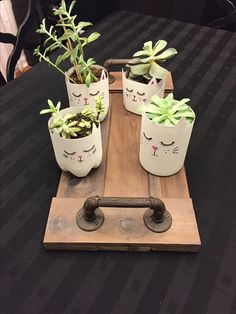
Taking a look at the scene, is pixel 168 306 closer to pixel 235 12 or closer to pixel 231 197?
pixel 231 197

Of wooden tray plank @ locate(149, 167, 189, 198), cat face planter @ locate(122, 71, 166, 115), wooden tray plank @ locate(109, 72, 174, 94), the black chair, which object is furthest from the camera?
the black chair

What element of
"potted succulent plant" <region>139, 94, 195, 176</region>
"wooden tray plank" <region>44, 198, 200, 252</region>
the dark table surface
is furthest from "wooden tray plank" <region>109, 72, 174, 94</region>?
"wooden tray plank" <region>44, 198, 200, 252</region>

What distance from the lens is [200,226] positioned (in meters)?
0.56

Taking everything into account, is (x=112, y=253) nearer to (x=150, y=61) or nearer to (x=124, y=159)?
(x=124, y=159)

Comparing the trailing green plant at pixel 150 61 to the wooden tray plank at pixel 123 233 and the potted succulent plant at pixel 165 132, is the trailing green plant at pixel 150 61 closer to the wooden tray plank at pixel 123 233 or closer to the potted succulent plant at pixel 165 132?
the potted succulent plant at pixel 165 132

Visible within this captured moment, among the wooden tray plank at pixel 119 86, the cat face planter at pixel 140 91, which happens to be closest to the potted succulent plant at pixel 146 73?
the cat face planter at pixel 140 91

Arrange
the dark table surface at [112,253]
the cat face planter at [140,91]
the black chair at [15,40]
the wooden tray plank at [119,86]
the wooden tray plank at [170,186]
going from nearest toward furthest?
the dark table surface at [112,253], the wooden tray plank at [170,186], the cat face planter at [140,91], the wooden tray plank at [119,86], the black chair at [15,40]

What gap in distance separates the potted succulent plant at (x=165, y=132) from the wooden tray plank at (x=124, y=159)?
47 mm

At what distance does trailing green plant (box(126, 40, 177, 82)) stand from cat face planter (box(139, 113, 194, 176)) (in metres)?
0.16

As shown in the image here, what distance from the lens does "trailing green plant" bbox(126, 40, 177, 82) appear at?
0.67m

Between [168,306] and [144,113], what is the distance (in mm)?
342

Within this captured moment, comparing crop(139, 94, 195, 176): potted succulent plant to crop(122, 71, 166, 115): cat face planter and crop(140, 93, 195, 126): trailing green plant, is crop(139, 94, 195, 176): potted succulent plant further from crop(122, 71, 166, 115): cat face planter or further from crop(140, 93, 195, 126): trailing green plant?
crop(122, 71, 166, 115): cat face planter

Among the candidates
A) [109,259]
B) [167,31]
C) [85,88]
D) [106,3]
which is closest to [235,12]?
[167,31]

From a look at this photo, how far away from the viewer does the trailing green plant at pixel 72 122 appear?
21.0 inches
